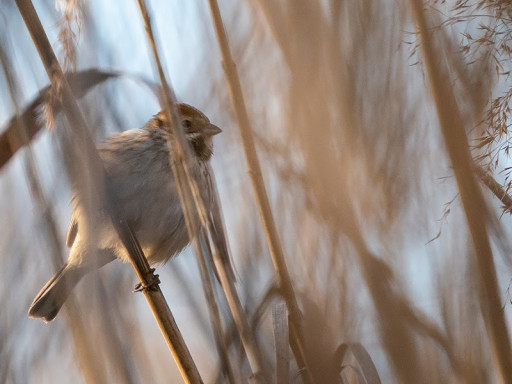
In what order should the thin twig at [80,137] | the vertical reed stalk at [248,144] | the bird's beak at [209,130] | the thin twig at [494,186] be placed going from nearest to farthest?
the thin twig at [80,137]
the thin twig at [494,186]
the vertical reed stalk at [248,144]
the bird's beak at [209,130]

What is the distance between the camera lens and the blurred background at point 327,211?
94cm

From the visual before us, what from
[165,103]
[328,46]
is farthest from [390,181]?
[165,103]

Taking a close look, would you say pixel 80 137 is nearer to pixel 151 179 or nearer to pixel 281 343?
pixel 281 343

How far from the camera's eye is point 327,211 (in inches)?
45.0

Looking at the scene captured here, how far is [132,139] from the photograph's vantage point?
217 cm

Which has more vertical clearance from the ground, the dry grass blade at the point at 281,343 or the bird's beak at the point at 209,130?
the bird's beak at the point at 209,130

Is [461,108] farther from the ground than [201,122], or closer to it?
closer to it

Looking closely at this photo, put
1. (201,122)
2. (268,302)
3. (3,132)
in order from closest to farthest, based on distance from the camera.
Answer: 1. (3,132)
2. (268,302)
3. (201,122)

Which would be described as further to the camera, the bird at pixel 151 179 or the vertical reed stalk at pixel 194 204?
the bird at pixel 151 179

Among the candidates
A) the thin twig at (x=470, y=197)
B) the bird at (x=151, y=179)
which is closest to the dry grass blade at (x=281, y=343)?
the thin twig at (x=470, y=197)

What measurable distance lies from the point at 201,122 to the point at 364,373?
120 cm

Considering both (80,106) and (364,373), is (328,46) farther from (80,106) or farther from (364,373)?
(364,373)

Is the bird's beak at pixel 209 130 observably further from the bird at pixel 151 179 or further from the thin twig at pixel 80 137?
the thin twig at pixel 80 137

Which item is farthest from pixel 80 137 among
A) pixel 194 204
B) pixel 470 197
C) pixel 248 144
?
pixel 470 197
